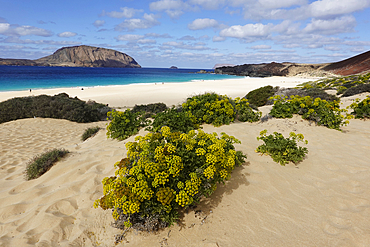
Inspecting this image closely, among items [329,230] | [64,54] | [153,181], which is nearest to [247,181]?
[329,230]

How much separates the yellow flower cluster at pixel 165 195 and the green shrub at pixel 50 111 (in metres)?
10.0

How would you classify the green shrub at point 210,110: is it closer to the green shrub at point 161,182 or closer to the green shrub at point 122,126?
the green shrub at point 122,126

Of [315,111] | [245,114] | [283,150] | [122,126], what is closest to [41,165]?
[122,126]

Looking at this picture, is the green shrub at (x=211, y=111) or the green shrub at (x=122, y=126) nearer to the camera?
the green shrub at (x=122, y=126)

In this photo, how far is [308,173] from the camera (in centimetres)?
414

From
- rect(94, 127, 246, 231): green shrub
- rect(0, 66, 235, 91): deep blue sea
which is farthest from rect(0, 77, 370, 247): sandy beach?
rect(0, 66, 235, 91): deep blue sea

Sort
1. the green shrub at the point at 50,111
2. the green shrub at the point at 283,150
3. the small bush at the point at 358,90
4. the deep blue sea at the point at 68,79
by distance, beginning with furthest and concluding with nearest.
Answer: the deep blue sea at the point at 68,79
the small bush at the point at 358,90
the green shrub at the point at 50,111
the green shrub at the point at 283,150

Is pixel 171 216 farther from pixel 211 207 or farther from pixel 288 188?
pixel 288 188

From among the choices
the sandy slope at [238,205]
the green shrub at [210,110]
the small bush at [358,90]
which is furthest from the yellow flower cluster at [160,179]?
the small bush at [358,90]

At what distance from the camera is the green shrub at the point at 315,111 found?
661cm

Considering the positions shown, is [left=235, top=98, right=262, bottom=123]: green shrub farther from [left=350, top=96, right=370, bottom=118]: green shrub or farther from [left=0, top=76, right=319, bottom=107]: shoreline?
[left=0, top=76, right=319, bottom=107]: shoreline

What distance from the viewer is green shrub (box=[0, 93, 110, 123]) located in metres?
11.1

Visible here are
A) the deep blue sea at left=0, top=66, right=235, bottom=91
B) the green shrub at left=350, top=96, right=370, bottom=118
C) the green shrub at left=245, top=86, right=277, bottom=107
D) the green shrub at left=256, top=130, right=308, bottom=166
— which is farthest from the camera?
the deep blue sea at left=0, top=66, right=235, bottom=91

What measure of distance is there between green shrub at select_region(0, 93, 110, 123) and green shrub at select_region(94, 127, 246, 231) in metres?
9.52
